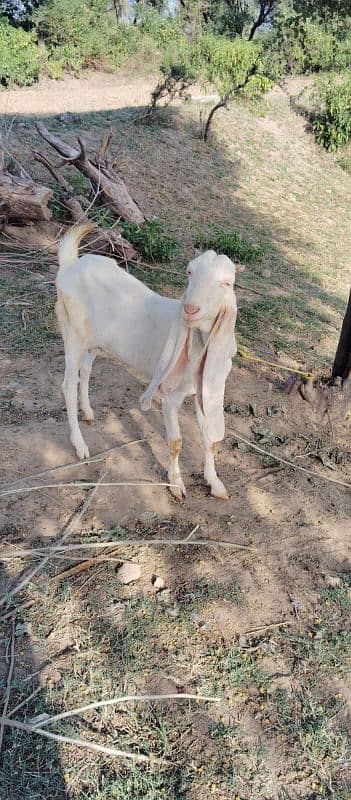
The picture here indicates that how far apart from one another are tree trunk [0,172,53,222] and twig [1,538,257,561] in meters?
5.49

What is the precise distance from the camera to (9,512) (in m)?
3.43

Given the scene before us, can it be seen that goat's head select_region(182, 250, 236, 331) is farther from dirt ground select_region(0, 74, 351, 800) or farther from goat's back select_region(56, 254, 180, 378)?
dirt ground select_region(0, 74, 351, 800)

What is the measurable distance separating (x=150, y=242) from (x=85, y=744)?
640 cm

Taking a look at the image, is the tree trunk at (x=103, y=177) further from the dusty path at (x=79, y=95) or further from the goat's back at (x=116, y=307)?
the dusty path at (x=79, y=95)

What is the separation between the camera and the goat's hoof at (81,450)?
3.88m

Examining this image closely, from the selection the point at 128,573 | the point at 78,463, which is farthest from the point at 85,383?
the point at 128,573

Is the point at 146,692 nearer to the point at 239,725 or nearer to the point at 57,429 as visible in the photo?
the point at 239,725

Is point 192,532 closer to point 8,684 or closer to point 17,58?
point 8,684

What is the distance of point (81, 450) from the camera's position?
389cm

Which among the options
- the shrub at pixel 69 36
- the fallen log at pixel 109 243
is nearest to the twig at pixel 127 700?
the fallen log at pixel 109 243

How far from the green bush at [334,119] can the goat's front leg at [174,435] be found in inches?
592

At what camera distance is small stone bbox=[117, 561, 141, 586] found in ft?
10.0

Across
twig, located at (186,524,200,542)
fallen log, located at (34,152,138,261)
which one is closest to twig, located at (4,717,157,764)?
twig, located at (186,524,200,542)

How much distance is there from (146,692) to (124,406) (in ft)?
8.09
